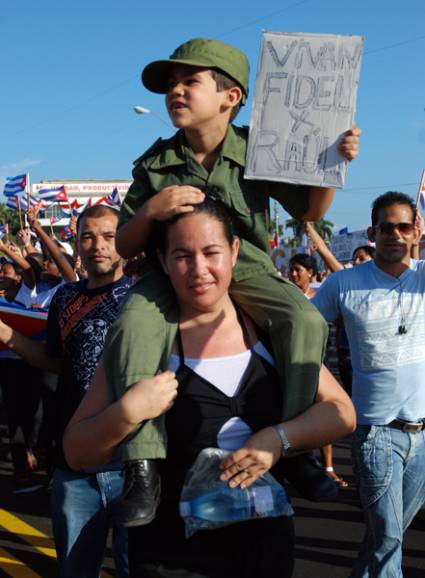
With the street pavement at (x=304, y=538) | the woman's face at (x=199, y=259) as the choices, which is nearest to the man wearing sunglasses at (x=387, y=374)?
the street pavement at (x=304, y=538)

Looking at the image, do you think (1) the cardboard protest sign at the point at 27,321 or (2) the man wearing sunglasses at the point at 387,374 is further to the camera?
(1) the cardboard protest sign at the point at 27,321

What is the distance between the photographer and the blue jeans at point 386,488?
3.63m

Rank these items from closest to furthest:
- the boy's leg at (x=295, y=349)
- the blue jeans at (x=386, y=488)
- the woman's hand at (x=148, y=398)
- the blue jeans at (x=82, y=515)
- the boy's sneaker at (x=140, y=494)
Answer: the woman's hand at (x=148, y=398) < the boy's sneaker at (x=140, y=494) < the boy's leg at (x=295, y=349) < the blue jeans at (x=82, y=515) < the blue jeans at (x=386, y=488)

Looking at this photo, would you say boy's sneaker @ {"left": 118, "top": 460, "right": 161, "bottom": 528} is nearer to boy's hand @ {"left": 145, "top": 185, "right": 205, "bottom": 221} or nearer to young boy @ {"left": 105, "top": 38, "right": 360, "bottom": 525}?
young boy @ {"left": 105, "top": 38, "right": 360, "bottom": 525}

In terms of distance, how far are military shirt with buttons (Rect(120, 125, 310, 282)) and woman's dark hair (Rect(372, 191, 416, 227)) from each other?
5.63 ft

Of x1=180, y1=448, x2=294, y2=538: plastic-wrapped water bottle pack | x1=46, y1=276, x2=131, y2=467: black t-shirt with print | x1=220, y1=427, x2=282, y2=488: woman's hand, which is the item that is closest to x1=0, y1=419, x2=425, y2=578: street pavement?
x1=46, y1=276, x2=131, y2=467: black t-shirt with print

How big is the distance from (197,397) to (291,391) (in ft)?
0.93

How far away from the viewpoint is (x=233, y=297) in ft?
8.46

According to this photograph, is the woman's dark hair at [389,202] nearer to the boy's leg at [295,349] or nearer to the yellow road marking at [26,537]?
the boy's leg at [295,349]

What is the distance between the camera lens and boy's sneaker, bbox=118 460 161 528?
2.22m

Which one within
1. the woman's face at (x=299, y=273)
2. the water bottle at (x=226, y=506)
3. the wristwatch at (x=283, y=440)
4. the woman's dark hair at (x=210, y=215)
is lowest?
the water bottle at (x=226, y=506)

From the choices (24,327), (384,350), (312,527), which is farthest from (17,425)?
(384,350)

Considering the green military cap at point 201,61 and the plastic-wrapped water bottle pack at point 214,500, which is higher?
the green military cap at point 201,61

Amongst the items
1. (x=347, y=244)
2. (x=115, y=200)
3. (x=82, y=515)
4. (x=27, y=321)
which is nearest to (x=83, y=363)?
(x=82, y=515)
